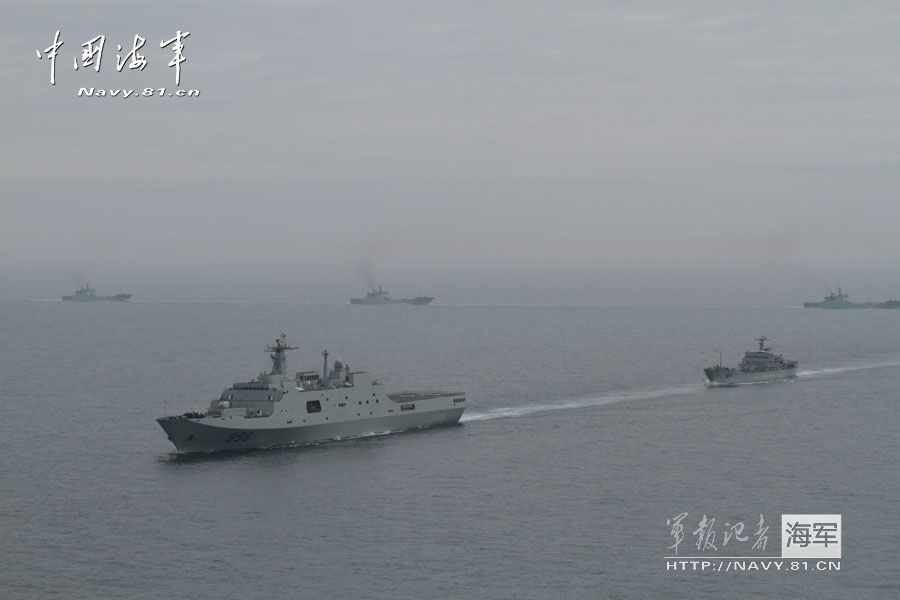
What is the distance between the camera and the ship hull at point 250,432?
7238 centimetres

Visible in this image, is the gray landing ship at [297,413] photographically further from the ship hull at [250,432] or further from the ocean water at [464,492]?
the ocean water at [464,492]

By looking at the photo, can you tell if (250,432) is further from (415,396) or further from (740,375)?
(740,375)

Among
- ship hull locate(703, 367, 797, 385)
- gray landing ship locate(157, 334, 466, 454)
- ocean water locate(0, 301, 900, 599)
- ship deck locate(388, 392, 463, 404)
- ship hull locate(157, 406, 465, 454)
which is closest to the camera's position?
ocean water locate(0, 301, 900, 599)

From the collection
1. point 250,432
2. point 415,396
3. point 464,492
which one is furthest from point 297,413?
point 464,492

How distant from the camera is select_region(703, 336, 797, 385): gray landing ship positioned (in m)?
114

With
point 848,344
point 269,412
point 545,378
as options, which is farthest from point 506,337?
point 269,412

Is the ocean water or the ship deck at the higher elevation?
the ship deck

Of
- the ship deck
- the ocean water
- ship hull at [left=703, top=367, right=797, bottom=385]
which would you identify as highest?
ship hull at [left=703, top=367, right=797, bottom=385]

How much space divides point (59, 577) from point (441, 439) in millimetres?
36994

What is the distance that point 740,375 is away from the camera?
116m

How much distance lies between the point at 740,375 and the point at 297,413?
57.6 meters

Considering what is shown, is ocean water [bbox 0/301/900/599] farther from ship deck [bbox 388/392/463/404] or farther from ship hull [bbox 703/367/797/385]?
ship deck [bbox 388/392/463/404]

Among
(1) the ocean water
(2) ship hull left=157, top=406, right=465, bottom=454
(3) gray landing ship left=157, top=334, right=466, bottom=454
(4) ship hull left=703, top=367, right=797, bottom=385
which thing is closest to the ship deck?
(3) gray landing ship left=157, top=334, right=466, bottom=454

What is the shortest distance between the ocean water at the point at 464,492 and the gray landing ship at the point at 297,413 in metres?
1.77
